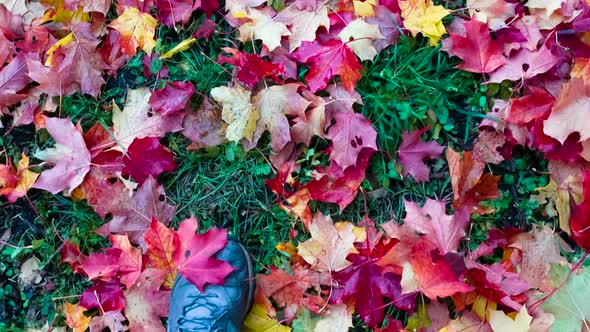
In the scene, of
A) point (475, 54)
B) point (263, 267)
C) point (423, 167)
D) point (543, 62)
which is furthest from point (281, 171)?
point (543, 62)

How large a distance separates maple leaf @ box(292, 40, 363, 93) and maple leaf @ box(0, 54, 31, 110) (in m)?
0.99

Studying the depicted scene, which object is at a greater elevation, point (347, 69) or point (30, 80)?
point (347, 69)

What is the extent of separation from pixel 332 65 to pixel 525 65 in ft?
1.96

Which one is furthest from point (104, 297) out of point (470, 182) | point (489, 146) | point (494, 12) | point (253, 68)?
point (494, 12)

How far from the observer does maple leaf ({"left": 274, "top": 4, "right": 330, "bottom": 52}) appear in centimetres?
178

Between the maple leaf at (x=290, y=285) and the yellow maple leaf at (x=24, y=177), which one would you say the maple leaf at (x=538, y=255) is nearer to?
the maple leaf at (x=290, y=285)

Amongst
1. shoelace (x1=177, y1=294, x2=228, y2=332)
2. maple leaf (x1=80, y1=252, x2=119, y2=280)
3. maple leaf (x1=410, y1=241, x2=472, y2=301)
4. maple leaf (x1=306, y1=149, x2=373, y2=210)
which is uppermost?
maple leaf (x1=306, y1=149, x2=373, y2=210)

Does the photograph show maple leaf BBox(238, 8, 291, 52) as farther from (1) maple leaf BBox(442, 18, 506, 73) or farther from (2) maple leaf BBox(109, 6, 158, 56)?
(1) maple leaf BBox(442, 18, 506, 73)

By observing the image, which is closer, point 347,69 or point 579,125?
point 579,125

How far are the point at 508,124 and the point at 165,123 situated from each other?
1.11 meters

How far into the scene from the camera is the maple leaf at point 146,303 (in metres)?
1.81

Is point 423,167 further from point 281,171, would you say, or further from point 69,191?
point 69,191

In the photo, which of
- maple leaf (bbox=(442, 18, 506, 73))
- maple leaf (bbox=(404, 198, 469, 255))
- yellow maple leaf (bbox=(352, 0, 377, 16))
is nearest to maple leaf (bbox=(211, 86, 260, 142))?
yellow maple leaf (bbox=(352, 0, 377, 16))

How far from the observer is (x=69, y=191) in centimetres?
188
